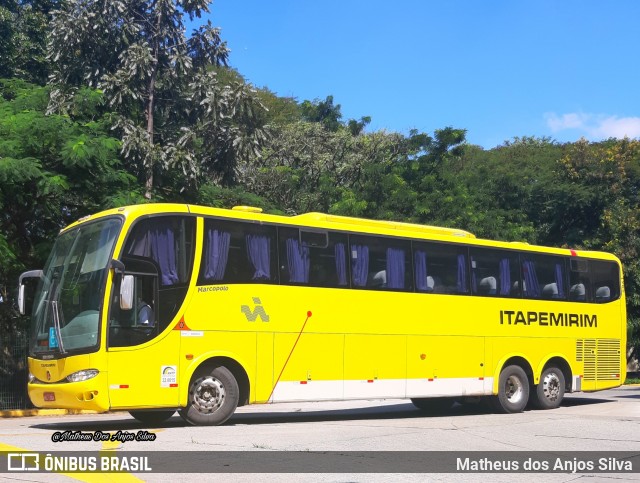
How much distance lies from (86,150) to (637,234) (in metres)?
25.6

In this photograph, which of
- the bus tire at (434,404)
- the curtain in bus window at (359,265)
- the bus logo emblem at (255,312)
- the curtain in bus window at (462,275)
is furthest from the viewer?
the bus tire at (434,404)

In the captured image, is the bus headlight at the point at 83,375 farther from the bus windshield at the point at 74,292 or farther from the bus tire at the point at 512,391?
the bus tire at the point at 512,391

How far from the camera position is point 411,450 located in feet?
35.2

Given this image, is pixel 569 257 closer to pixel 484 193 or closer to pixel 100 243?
pixel 100 243

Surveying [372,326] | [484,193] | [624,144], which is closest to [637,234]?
[624,144]

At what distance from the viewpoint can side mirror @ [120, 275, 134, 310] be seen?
12.4 meters

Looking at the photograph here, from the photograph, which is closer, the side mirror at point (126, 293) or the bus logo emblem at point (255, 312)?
the side mirror at point (126, 293)

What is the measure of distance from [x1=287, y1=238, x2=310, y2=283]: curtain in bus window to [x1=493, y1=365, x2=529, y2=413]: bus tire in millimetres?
5716

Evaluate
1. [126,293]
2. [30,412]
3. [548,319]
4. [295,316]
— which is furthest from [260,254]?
[30,412]

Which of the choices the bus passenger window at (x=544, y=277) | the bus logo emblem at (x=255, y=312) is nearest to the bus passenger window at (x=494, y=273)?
the bus passenger window at (x=544, y=277)

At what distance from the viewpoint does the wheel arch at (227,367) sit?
1316 centimetres

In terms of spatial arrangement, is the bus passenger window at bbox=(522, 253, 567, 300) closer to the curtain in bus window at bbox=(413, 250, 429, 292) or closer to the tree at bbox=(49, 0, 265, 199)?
the curtain in bus window at bbox=(413, 250, 429, 292)

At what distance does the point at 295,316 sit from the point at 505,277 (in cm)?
579

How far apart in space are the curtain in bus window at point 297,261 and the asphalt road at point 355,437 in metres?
2.56
